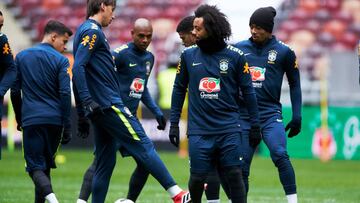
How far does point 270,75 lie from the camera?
11.2 m

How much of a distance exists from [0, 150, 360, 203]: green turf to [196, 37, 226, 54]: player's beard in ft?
13.6

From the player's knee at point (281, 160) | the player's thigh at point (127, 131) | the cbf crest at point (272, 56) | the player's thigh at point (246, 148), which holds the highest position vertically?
the cbf crest at point (272, 56)

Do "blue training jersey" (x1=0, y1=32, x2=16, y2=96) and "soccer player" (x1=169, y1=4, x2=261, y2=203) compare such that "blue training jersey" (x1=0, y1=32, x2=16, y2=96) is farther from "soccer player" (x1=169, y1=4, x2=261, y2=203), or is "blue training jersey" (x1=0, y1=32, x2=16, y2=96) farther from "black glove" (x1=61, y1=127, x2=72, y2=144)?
"soccer player" (x1=169, y1=4, x2=261, y2=203)

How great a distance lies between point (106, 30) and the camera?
29.7 meters

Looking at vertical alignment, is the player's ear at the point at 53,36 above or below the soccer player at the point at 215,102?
above

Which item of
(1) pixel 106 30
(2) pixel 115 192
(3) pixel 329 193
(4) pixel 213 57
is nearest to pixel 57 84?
(4) pixel 213 57

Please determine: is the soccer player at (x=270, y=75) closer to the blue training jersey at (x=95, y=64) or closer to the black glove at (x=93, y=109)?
the blue training jersey at (x=95, y=64)

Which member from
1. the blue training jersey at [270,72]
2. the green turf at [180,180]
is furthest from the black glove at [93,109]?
the green turf at [180,180]

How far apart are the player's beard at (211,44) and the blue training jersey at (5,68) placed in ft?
7.73

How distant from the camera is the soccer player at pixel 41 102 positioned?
10.5 meters

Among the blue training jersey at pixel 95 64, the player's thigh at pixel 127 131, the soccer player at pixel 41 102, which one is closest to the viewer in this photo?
the blue training jersey at pixel 95 64

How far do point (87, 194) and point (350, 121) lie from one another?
13.1 meters

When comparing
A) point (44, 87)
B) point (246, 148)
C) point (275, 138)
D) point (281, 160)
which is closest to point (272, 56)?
point (275, 138)

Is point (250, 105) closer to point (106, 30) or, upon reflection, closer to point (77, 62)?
point (77, 62)
